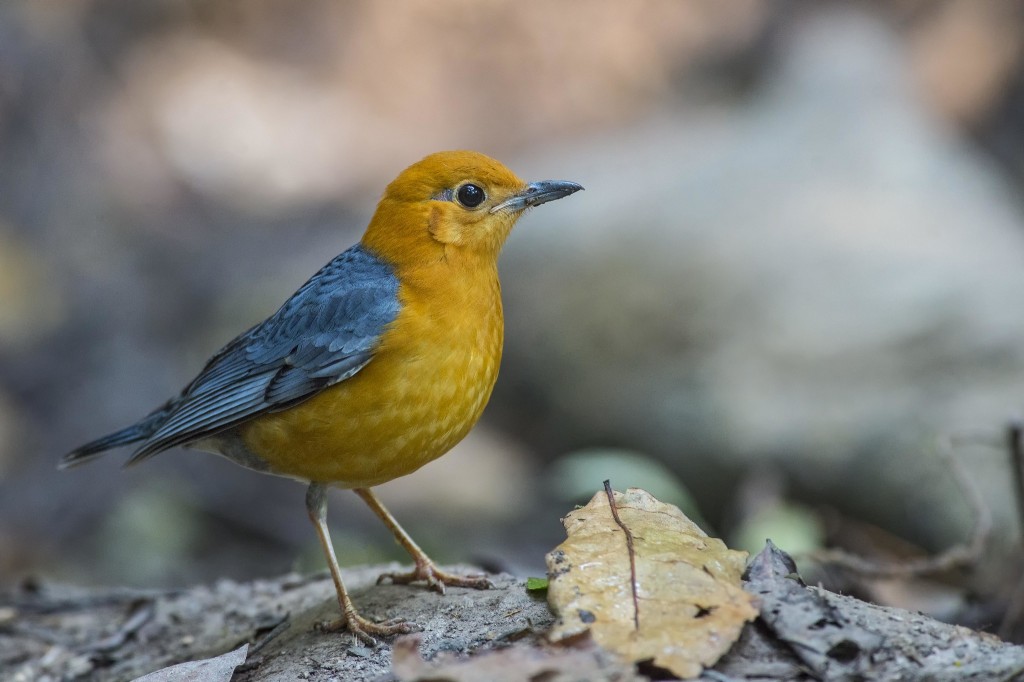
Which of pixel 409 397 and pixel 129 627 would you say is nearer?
pixel 409 397

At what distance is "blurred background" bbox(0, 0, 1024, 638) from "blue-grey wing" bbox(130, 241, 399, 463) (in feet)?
5.91

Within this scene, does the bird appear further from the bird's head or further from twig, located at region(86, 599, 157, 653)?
twig, located at region(86, 599, 157, 653)

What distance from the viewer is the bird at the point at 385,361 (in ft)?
14.8

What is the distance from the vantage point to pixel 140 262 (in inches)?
508

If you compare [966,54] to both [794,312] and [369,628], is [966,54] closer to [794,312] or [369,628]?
[794,312]

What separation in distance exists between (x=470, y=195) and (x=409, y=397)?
1.02 metres

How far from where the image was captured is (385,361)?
455 cm

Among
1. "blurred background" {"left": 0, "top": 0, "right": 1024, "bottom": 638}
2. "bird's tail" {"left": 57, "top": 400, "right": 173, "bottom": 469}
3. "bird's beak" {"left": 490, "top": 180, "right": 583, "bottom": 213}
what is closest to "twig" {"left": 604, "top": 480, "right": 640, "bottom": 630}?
"bird's beak" {"left": 490, "top": 180, "right": 583, "bottom": 213}

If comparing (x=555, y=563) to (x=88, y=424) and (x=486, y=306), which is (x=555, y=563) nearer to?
(x=486, y=306)

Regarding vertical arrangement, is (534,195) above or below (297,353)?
above

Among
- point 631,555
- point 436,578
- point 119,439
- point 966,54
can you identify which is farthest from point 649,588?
point 966,54

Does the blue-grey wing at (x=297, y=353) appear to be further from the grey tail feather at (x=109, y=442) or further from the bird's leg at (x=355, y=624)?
the bird's leg at (x=355, y=624)

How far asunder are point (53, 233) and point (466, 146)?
5.23 m

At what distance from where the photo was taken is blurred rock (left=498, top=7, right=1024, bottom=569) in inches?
321
